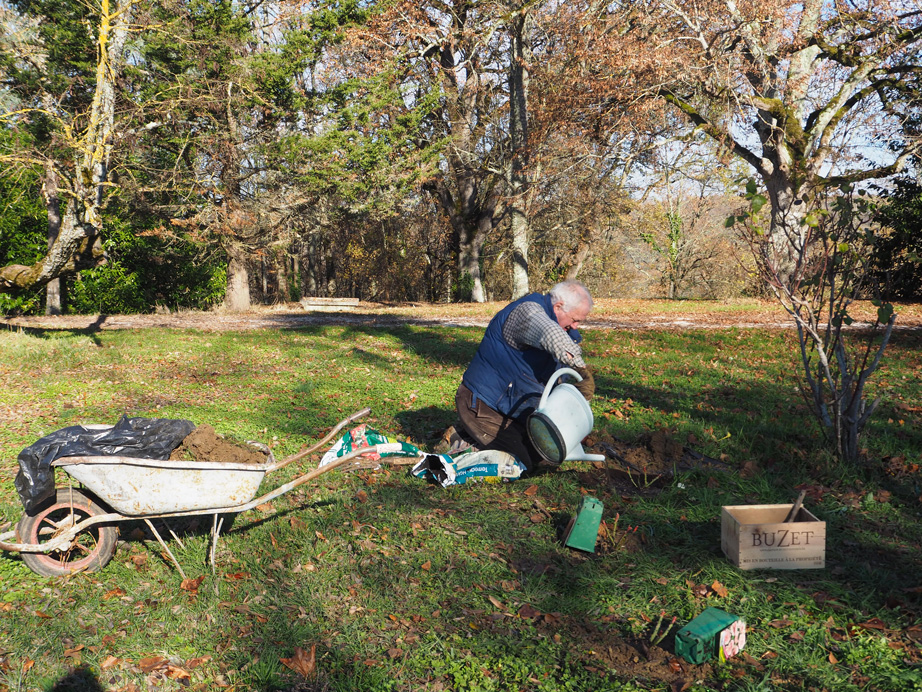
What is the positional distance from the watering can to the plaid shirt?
0.12 meters

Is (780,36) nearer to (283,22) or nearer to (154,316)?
(283,22)

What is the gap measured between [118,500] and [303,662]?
4.25 feet

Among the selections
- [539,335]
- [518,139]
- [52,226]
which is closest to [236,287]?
[52,226]

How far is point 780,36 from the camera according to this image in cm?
1627

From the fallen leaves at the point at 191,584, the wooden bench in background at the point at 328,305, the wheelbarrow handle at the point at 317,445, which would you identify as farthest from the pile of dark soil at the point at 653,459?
the wooden bench in background at the point at 328,305

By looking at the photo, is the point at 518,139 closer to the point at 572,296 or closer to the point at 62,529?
the point at 572,296

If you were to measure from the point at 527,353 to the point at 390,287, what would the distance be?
88.4 ft

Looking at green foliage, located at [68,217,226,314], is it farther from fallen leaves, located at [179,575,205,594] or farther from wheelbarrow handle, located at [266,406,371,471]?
fallen leaves, located at [179,575,205,594]

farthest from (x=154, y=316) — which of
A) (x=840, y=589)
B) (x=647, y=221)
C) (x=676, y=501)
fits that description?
(x=647, y=221)

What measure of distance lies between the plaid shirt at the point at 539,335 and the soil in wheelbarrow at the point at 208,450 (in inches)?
80.1

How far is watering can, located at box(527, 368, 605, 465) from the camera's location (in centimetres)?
412

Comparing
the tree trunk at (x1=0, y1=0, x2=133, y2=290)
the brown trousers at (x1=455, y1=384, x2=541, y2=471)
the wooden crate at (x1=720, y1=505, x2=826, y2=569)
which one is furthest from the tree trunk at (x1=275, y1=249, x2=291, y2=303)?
the wooden crate at (x1=720, y1=505, x2=826, y2=569)

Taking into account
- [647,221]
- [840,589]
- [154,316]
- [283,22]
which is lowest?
[840,589]

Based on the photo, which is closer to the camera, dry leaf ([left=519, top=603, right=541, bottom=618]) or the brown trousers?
dry leaf ([left=519, top=603, right=541, bottom=618])
